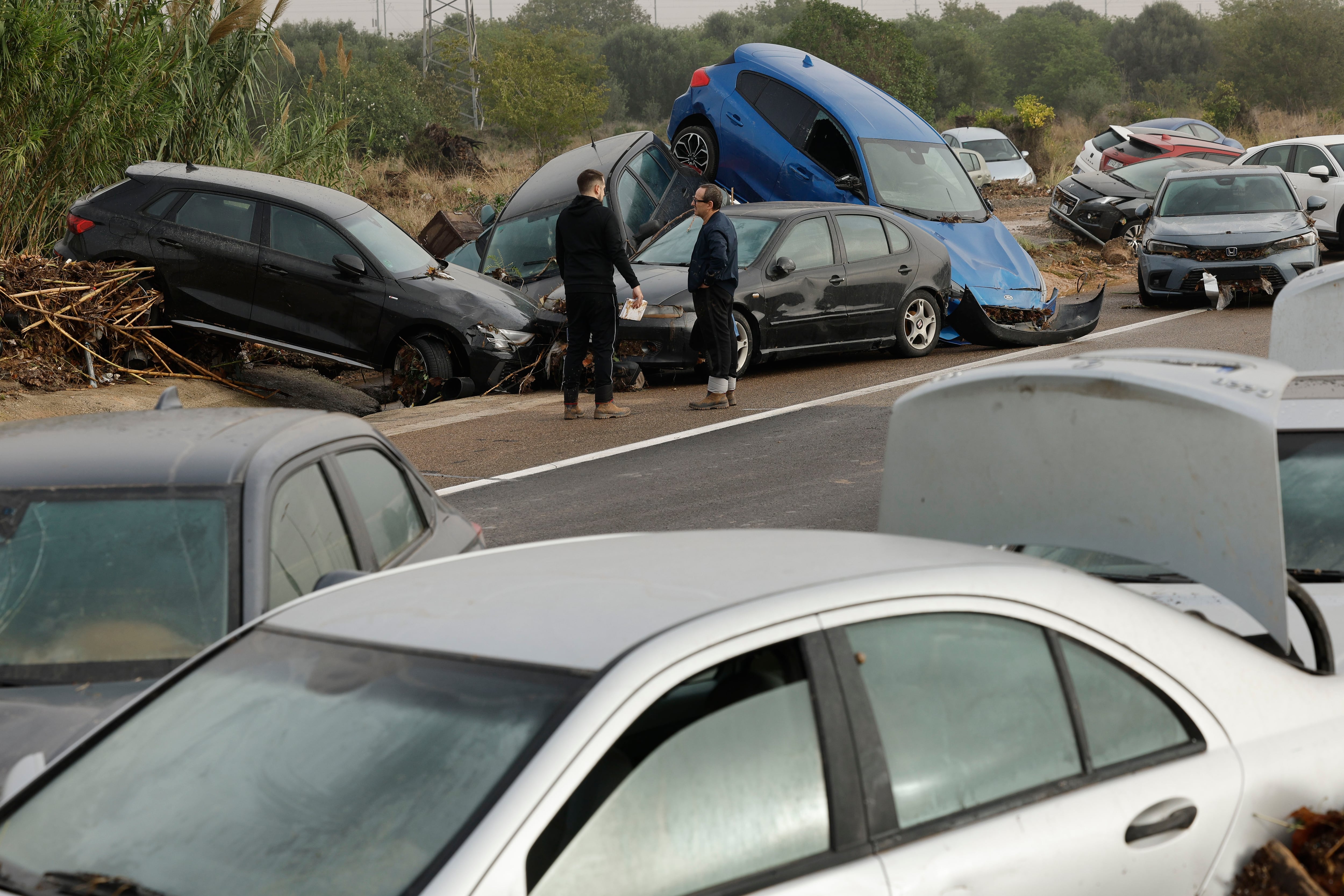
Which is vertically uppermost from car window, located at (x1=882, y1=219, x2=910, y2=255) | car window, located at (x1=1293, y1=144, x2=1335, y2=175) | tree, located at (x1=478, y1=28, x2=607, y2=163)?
tree, located at (x1=478, y1=28, x2=607, y2=163)

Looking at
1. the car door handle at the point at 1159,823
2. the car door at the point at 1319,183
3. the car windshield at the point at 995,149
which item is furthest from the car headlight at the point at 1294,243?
the car windshield at the point at 995,149

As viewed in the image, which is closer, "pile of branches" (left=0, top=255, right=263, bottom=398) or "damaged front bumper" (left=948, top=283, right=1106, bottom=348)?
"pile of branches" (left=0, top=255, right=263, bottom=398)

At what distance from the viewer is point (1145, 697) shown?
8.32ft

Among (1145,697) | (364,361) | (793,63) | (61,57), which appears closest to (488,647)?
(1145,697)

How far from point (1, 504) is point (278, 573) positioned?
2.61 ft

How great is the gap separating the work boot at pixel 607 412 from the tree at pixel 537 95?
24.6 m

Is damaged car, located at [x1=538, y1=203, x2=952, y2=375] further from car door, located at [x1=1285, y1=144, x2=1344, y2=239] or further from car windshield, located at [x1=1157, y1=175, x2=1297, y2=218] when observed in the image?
car door, located at [x1=1285, y1=144, x2=1344, y2=239]

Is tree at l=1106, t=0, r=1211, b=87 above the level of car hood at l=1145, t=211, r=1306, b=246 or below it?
above

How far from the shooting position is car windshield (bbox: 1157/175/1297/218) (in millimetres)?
16906

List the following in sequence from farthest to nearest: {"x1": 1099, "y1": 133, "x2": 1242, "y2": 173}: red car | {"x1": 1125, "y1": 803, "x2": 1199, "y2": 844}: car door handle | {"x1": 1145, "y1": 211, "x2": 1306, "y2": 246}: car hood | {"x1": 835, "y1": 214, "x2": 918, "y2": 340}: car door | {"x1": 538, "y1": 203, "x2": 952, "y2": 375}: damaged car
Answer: {"x1": 1099, "y1": 133, "x2": 1242, "y2": 173}: red car → {"x1": 1145, "y1": 211, "x2": 1306, "y2": 246}: car hood → {"x1": 835, "y1": 214, "x2": 918, "y2": 340}: car door → {"x1": 538, "y1": 203, "x2": 952, "y2": 375}: damaged car → {"x1": 1125, "y1": 803, "x2": 1199, "y2": 844}: car door handle

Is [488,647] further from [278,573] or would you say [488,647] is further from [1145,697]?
[278,573]

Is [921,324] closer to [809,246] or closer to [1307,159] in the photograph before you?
[809,246]

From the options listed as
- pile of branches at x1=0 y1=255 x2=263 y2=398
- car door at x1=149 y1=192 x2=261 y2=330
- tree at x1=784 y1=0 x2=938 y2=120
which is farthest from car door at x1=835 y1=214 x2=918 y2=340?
tree at x1=784 y1=0 x2=938 y2=120

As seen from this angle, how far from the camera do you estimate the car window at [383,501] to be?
413 cm
